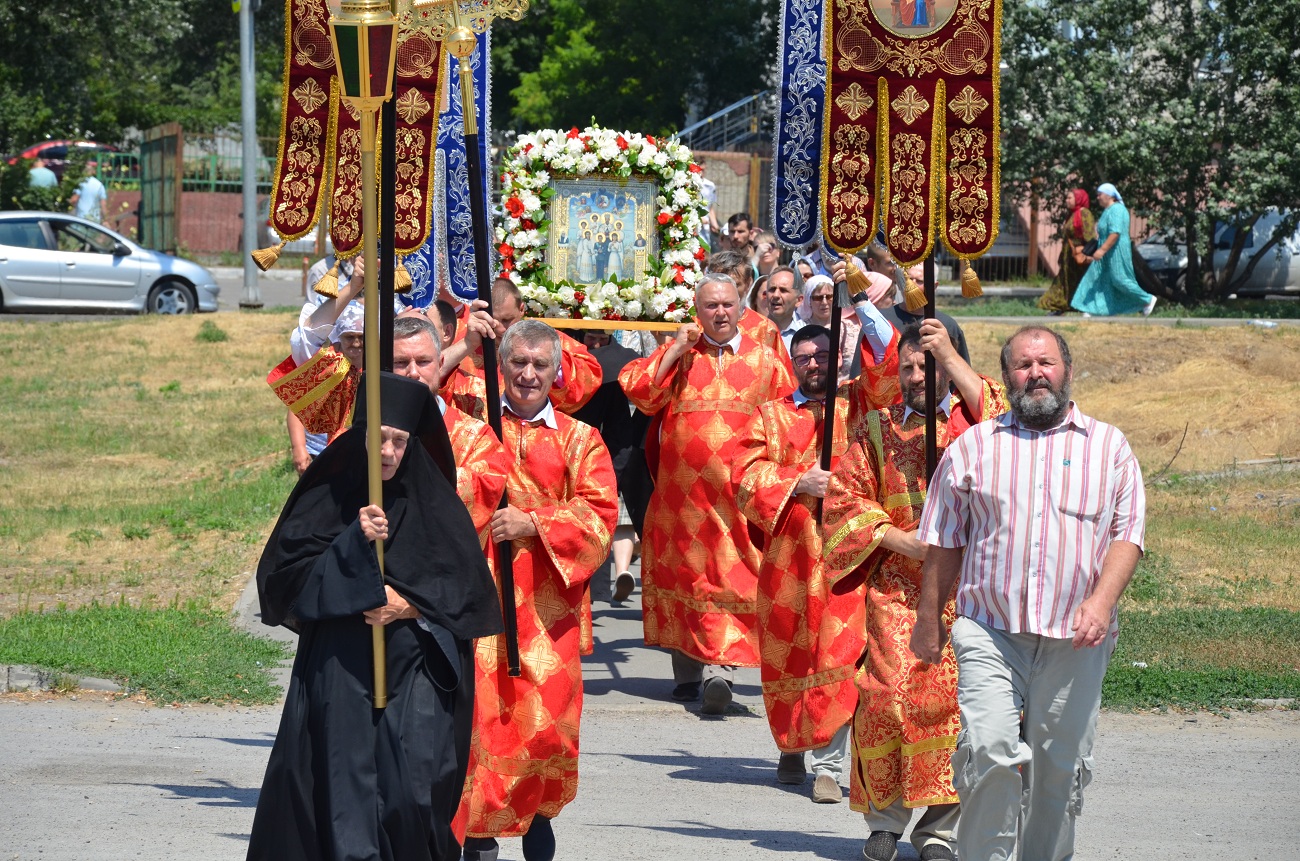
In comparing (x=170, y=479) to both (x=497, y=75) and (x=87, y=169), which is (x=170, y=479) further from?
(x=497, y=75)

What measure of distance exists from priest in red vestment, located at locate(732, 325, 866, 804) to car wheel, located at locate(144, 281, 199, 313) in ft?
58.4

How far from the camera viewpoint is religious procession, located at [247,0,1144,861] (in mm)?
5281

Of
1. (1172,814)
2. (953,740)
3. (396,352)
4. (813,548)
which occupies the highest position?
(396,352)

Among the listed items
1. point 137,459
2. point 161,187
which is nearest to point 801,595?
point 137,459

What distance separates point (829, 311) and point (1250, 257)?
54.6ft

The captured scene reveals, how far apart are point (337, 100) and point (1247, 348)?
1363cm

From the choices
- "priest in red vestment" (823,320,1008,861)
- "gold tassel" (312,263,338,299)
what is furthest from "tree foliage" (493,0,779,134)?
"priest in red vestment" (823,320,1008,861)

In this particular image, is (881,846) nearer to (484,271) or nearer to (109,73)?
(484,271)

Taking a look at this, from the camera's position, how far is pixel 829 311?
9586 millimetres

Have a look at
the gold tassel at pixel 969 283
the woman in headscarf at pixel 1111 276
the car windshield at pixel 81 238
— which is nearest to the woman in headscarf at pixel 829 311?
the gold tassel at pixel 969 283

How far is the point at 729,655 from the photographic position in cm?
897

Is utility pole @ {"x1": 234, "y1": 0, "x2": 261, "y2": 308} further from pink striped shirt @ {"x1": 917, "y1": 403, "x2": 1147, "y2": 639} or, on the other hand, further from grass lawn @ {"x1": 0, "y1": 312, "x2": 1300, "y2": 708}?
pink striped shirt @ {"x1": 917, "y1": 403, "x2": 1147, "y2": 639}

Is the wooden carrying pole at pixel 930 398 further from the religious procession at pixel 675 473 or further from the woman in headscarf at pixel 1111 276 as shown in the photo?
the woman in headscarf at pixel 1111 276

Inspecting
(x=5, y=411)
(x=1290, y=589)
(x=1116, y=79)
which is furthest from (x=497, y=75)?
(x=1290, y=589)
